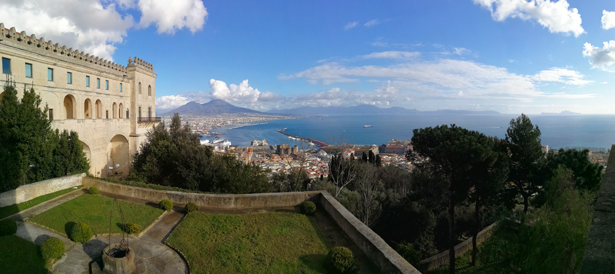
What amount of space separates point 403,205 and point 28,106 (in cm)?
2198

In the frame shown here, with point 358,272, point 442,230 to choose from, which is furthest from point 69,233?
point 442,230

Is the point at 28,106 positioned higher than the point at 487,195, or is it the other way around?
the point at 28,106

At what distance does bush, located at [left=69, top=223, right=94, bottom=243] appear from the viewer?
8297 millimetres

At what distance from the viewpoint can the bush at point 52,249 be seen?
727 centimetres

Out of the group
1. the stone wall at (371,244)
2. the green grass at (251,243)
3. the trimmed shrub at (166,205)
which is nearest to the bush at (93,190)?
the trimmed shrub at (166,205)

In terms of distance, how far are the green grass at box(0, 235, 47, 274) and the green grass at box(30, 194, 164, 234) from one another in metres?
1.05

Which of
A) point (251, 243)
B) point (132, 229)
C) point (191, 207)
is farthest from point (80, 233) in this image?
point (251, 243)

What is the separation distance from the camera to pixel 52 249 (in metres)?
7.32

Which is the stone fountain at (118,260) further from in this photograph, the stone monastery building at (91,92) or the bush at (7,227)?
the stone monastery building at (91,92)

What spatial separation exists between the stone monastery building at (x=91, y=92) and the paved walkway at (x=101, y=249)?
12.7 metres

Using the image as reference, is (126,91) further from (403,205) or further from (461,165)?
(461,165)

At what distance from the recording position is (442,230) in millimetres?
20375

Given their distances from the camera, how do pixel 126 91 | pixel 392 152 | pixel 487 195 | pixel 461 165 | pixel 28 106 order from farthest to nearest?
1. pixel 392 152
2. pixel 126 91
3. pixel 487 195
4. pixel 461 165
5. pixel 28 106

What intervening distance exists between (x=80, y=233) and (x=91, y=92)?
65.3 ft
